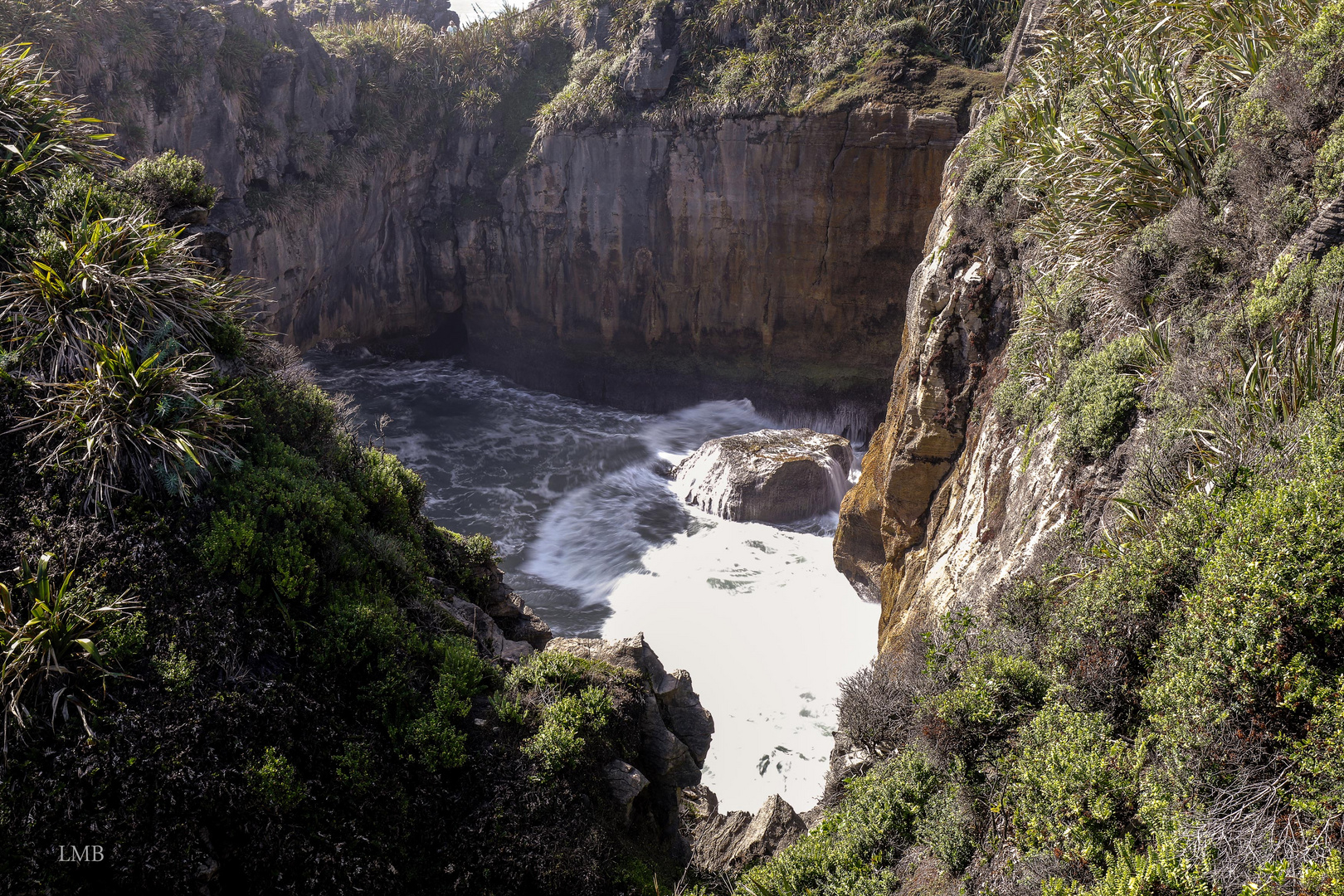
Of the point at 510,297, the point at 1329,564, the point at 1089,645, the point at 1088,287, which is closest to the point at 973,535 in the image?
the point at 1088,287

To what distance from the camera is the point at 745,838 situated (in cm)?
661

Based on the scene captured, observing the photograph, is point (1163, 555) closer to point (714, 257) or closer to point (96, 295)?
point (96, 295)

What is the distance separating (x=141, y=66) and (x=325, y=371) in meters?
10.5

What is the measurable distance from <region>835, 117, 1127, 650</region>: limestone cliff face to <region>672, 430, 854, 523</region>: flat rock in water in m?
3.84

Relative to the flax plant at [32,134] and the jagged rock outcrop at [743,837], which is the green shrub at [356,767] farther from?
the flax plant at [32,134]

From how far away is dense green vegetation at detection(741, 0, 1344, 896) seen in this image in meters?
3.22

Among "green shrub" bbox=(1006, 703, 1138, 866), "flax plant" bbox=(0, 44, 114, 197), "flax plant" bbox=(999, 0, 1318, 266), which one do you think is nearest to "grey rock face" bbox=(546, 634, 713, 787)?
"green shrub" bbox=(1006, 703, 1138, 866)

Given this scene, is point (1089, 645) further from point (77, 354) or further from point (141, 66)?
point (141, 66)

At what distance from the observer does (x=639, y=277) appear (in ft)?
80.7

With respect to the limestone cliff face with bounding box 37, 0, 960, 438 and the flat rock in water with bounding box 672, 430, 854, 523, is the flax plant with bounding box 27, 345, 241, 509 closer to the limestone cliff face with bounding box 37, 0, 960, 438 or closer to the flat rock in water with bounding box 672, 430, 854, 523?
the flat rock in water with bounding box 672, 430, 854, 523

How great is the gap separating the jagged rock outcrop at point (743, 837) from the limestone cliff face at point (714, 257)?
53.6 ft

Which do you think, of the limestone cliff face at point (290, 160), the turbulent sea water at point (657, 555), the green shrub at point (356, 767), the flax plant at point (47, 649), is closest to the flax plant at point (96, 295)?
the flax plant at point (47, 649)

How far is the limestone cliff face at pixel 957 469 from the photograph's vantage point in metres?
6.35

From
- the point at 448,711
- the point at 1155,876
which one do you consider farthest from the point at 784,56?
the point at 1155,876
